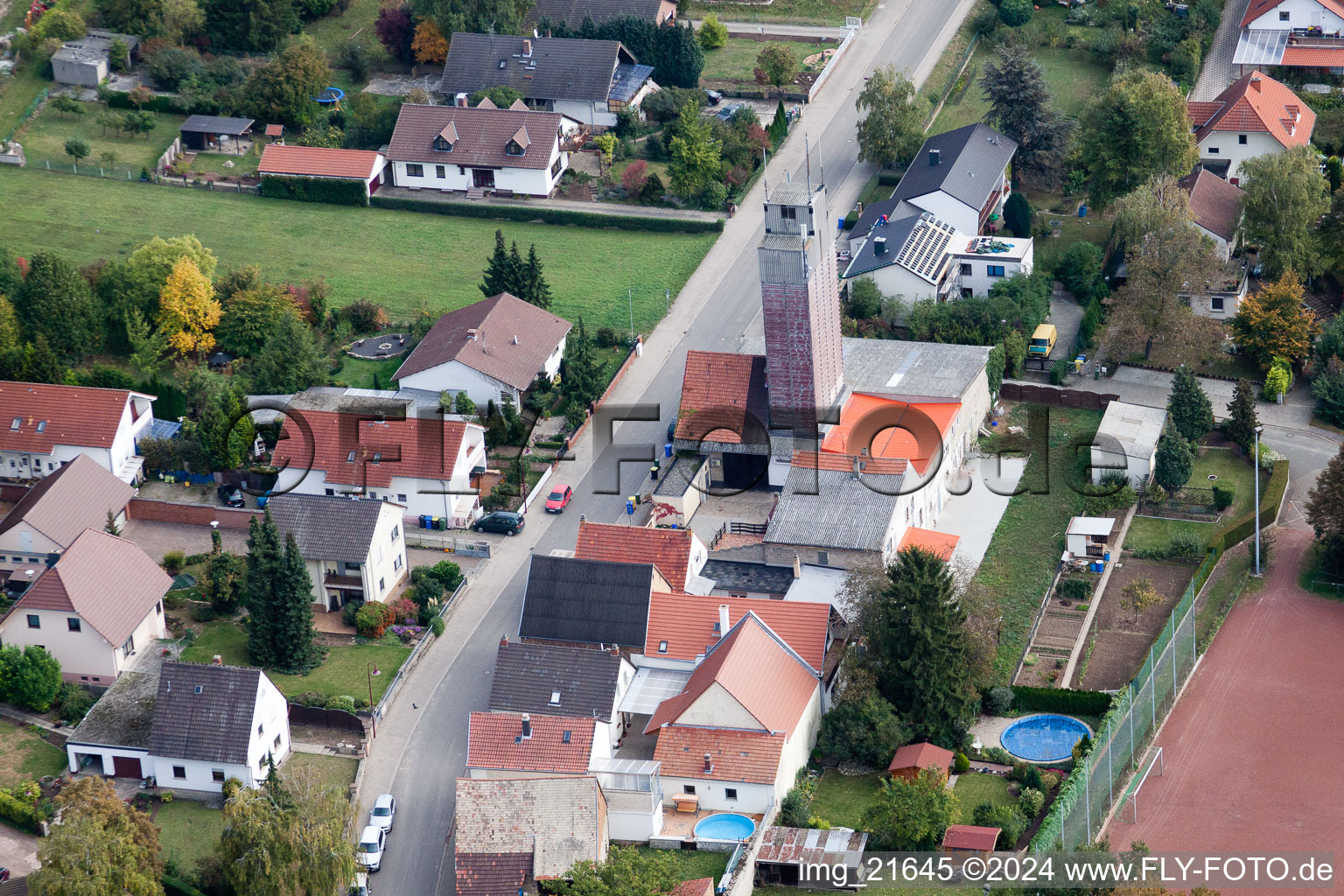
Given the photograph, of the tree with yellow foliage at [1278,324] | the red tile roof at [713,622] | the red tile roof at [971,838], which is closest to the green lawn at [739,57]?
the tree with yellow foliage at [1278,324]

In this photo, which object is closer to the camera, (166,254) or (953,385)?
(953,385)

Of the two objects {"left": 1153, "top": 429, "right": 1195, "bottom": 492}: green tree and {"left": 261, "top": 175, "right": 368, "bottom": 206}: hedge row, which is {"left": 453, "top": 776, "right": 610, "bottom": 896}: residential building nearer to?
{"left": 1153, "top": 429, "right": 1195, "bottom": 492}: green tree

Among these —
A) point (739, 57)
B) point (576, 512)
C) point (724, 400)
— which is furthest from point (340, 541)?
point (739, 57)

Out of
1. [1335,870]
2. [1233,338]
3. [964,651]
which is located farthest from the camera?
[1233,338]

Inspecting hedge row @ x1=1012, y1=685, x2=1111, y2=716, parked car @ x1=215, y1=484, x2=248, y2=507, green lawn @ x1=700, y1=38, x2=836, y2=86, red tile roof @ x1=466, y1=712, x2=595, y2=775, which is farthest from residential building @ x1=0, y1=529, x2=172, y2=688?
green lawn @ x1=700, y1=38, x2=836, y2=86

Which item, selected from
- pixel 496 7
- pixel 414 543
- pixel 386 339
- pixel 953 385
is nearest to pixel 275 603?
pixel 414 543

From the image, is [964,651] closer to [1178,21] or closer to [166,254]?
[166,254]
